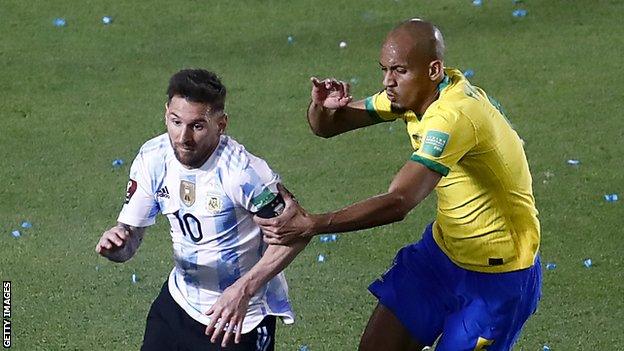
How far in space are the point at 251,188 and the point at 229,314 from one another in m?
0.55

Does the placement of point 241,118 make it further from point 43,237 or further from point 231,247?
point 231,247

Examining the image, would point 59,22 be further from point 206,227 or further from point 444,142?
point 444,142

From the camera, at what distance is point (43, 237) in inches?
339

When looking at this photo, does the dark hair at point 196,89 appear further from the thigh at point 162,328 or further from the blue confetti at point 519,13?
the blue confetti at point 519,13

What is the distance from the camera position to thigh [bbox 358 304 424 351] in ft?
19.6

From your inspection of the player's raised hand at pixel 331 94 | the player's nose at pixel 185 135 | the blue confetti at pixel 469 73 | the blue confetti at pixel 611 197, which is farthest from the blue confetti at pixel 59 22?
the player's nose at pixel 185 135

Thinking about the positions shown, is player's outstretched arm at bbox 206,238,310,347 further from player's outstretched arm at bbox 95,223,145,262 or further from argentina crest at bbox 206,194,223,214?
player's outstretched arm at bbox 95,223,145,262

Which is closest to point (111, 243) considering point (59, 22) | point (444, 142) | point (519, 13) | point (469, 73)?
point (444, 142)

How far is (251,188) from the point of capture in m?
5.35

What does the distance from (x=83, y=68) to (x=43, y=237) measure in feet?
11.1

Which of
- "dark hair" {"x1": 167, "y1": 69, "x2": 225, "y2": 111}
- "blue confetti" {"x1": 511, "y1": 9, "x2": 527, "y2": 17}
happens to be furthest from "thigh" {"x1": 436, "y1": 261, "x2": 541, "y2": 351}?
"blue confetti" {"x1": 511, "y1": 9, "x2": 527, "y2": 17}

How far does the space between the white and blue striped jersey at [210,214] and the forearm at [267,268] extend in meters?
0.17

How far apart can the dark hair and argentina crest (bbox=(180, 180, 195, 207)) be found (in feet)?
1.12

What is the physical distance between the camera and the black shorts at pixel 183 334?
218 inches
